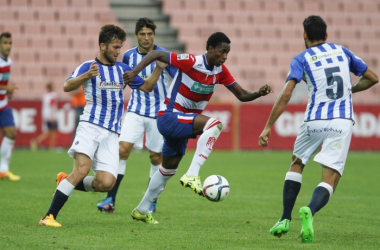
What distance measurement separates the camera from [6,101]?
12328mm

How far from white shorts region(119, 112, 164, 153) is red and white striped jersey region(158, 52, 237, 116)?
5.55 ft

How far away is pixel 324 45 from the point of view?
688 centimetres

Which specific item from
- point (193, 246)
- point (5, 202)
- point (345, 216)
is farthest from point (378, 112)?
point (193, 246)

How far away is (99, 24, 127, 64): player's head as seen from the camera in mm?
7539

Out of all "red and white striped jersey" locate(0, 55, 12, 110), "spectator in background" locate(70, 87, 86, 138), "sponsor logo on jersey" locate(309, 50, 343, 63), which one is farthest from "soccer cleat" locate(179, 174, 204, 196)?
"spectator in background" locate(70, 87, 86, 138)

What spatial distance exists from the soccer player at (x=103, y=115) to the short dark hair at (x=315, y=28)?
1.78 meters

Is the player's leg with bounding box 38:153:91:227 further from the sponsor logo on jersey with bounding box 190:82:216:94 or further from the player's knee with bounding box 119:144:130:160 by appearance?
the player's knee with bounding box 119:144:130:160

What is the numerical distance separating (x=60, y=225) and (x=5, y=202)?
7.77 ft

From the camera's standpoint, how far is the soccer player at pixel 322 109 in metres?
6.64

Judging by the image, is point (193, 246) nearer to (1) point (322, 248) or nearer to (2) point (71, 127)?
(1) point (322, 248)


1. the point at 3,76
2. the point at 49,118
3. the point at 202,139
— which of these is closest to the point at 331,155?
the point at 202,139

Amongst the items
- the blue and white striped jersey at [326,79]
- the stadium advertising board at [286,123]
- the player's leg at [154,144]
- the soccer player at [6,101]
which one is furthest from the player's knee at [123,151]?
the stadium advertising board at [286,123]

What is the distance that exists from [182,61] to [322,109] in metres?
1.61

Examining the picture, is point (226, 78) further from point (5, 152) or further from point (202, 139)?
point (5, 152)
